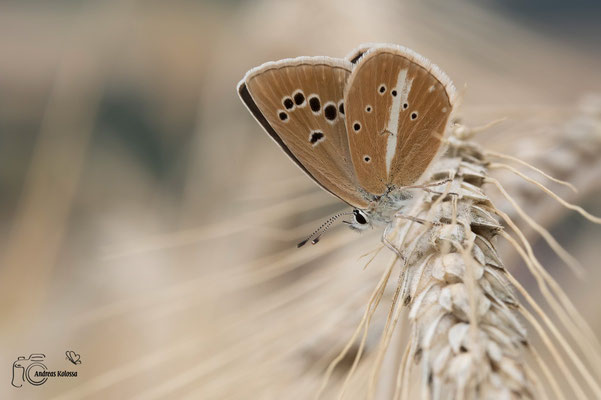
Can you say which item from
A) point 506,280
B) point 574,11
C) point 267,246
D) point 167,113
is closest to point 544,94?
point 574,11

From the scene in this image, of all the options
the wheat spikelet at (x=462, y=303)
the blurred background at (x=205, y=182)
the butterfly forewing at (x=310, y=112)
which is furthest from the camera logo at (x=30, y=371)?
the wheat spikelet at (x=462, y=303)

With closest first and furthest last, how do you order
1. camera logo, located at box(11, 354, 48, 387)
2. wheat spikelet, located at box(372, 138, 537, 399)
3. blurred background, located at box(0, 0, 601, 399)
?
wheat spikelet, located at box(372, 138, 537, 399), blurred background, located at box(0, 0, 601, 399), camera logo, located at box(11, 354, 48, 387)

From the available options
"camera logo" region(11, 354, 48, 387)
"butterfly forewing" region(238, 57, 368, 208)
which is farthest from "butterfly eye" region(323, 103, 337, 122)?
"camera logo" region(11, 354, 48, 387)

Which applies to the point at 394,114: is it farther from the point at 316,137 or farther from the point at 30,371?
the point at 30,371

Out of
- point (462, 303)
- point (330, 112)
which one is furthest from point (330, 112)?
point (462, 303)

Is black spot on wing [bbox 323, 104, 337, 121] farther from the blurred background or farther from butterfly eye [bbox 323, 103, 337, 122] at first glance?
the blurred background

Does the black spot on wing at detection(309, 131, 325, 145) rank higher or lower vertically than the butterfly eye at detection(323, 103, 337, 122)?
lower
